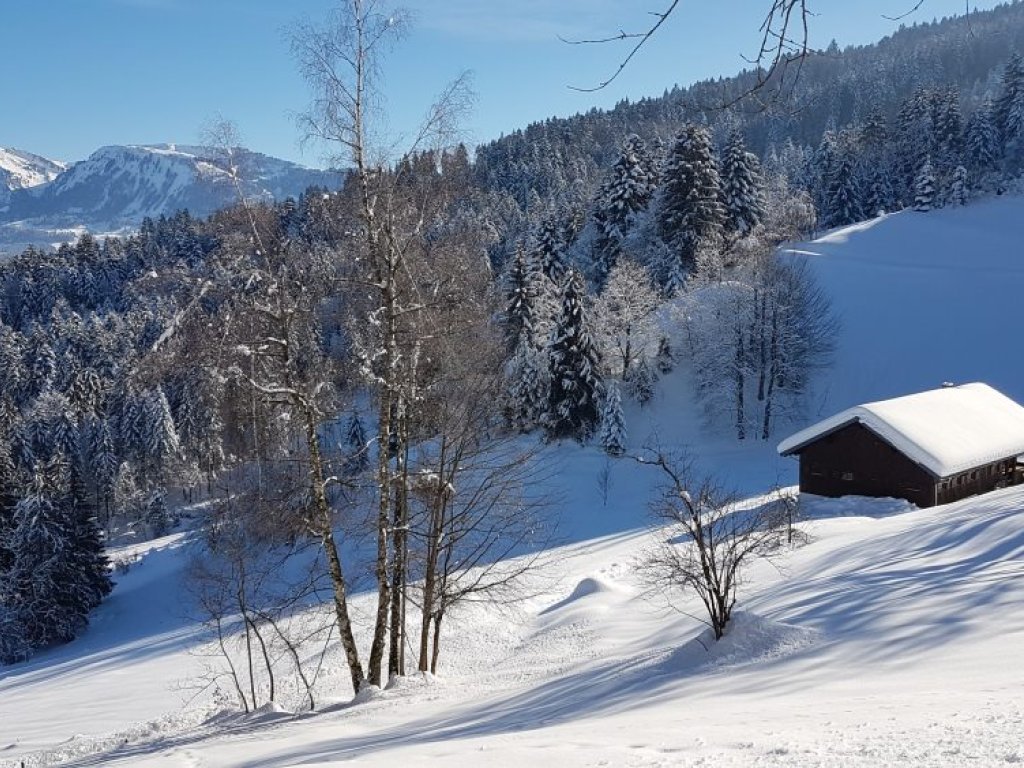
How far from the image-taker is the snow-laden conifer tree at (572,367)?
1433 inches

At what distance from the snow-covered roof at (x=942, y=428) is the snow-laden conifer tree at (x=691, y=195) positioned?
17.4 metres

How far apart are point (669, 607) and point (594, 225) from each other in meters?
43.7

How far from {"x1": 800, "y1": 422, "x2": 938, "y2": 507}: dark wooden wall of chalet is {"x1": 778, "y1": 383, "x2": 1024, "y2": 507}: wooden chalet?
3cm

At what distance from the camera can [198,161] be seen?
31.4ft

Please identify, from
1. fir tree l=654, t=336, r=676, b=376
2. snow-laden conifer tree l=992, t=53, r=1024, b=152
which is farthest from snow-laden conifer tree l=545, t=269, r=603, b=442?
snow-laden conifer tree l=992, t=53, r=1024, b=152

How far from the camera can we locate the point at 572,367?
36.5 meters

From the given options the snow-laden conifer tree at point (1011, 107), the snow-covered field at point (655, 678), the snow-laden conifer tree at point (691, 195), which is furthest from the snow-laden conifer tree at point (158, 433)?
the snow-laden conifer tree at point (1011, 107)

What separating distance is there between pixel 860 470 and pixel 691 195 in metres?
21.5

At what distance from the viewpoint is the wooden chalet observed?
25.7 meters

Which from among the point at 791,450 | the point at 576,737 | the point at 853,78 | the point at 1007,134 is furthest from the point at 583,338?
the point at 853,78

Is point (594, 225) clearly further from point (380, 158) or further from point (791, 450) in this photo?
point (380, 158)

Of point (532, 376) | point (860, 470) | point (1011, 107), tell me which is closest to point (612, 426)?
point (532, 376)

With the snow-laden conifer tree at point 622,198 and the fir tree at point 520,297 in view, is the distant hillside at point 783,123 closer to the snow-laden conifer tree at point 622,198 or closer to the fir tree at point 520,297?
the snow-laden conifer tree at point 622,198

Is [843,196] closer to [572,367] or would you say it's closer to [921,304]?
[921,304]
